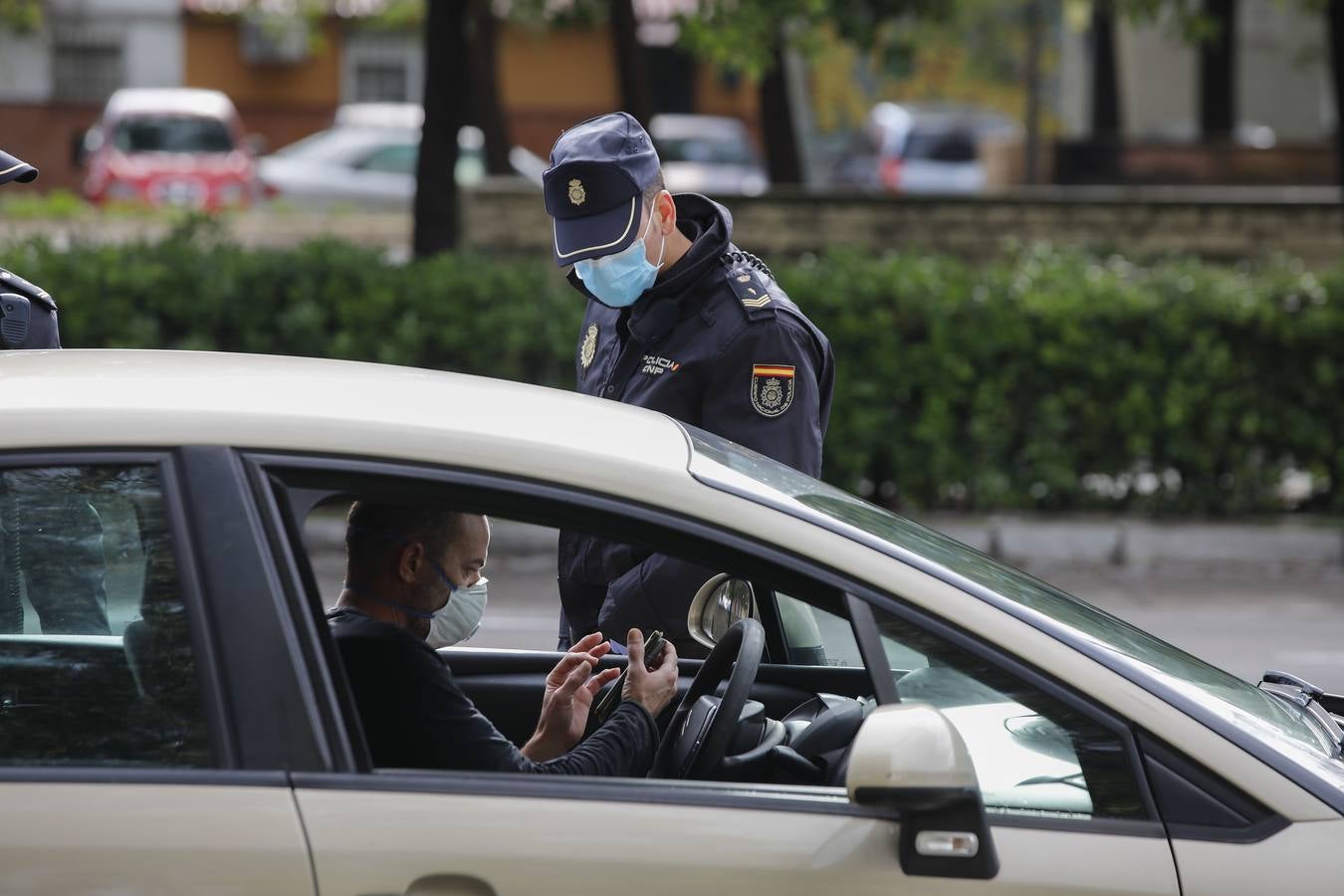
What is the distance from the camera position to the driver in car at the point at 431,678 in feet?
8.14

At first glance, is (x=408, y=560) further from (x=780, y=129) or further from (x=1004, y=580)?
(x=780, y=129)

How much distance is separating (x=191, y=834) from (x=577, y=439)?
0.72 m

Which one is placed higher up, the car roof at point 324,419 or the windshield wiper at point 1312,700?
the car roof at point 324,419

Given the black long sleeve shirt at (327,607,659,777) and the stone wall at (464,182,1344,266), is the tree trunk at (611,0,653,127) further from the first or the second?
the black long sleeve shirt at (327,607,659,777)

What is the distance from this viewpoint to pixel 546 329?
9562 mm

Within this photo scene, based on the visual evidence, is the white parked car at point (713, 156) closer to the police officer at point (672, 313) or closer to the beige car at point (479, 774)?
the police officer at point (672, 313)

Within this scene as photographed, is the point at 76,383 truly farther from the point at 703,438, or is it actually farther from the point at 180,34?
the point at 180,34

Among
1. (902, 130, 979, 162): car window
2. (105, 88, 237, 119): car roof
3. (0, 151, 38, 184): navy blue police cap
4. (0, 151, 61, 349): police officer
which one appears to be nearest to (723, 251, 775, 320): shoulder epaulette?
(0, 151, 61, 349): police officer

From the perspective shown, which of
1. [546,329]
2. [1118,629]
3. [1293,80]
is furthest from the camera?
[1293,80]

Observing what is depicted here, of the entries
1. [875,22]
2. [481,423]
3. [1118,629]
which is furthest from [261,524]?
[875,22]

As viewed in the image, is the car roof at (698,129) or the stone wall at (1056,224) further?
the car roof at (698,129)

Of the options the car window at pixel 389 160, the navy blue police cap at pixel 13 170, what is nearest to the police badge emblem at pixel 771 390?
the navy blue police cap at pixel 13 170

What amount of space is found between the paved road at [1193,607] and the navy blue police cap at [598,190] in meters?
3.40

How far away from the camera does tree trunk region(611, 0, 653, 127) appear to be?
45.7ft
